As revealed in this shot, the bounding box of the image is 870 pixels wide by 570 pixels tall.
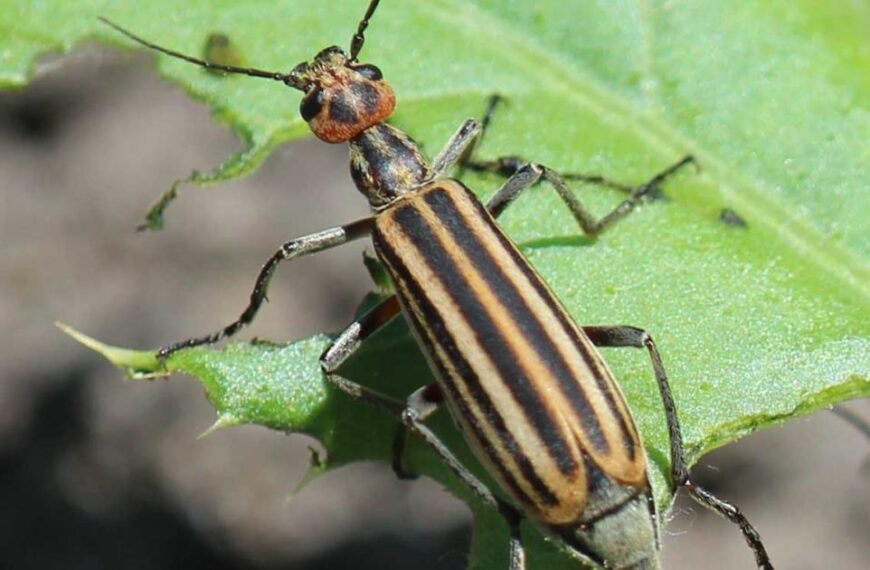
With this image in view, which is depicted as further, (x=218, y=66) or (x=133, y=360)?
(x=218, y=66)

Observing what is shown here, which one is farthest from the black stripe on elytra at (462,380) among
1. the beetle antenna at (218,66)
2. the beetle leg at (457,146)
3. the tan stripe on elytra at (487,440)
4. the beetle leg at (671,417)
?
the beetle antenna at (218,66)

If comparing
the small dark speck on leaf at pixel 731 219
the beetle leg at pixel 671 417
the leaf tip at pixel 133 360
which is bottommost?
the beetle leg at pixel 671 417

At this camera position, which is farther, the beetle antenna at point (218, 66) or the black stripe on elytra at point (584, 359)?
the beetle antenna at point (218, 66)

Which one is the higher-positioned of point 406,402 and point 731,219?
point 731,219

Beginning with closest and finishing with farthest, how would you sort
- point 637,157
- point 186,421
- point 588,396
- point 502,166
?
1. point 588,396
2. point 637,157
3. point 502,166
4. point 186,421

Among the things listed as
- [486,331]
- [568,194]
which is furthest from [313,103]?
[486,331]

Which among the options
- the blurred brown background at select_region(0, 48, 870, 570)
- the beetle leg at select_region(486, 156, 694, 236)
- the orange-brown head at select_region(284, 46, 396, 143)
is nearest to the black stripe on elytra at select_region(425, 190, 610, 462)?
the beetle leg at select_region(486, 156, 694, 236)

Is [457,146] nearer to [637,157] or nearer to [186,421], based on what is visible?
[637,157]

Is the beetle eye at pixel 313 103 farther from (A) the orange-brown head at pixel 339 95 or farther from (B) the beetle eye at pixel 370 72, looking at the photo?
(B) the beetle eye at pixel 370 72
